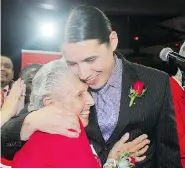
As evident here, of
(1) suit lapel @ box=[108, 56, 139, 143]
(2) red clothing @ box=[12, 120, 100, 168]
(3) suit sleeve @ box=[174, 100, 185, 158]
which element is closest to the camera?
(2) red clothing @ box=[12, 120, 100, 168]

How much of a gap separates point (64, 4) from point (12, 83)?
1.39 feet

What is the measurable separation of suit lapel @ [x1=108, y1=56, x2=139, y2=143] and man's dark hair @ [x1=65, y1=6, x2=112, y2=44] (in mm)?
161

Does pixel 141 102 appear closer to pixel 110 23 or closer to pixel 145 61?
pixel 145 61

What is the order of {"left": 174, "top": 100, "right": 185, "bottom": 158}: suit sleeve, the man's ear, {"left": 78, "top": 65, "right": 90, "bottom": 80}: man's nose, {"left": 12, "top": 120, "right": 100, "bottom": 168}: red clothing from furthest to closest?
1. {"left": 174, "top": 100, "right": 185, "bottom": 158}: suit sleeve
2. {"left": 78, "top": 65, "right": 90, "bottom": 80}: man's nose
3. the man's ear
4. {"left": 12, "top": 120, "right": 100, "bottom": 168}: red clothing

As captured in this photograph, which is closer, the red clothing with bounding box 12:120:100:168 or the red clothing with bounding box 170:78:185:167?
the red clothing with bounding box 12:120:100:168

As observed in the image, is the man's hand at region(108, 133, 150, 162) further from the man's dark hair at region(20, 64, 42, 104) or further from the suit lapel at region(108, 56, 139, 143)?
the man's dark hair at region(20, 64, 42, 104)

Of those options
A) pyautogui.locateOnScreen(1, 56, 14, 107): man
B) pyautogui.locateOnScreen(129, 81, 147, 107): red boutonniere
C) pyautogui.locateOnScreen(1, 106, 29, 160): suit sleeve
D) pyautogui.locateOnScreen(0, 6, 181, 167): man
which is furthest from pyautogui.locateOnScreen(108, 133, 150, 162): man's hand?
pyautogui.locateOnScreen(1, 56, 14, 107): man

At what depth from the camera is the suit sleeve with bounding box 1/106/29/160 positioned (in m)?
1.29

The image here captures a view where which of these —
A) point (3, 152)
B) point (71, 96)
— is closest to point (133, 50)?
point (71, 96)

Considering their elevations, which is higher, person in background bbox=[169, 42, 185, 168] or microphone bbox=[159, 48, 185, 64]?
microphone bbox=[159, 48, 185, 64]

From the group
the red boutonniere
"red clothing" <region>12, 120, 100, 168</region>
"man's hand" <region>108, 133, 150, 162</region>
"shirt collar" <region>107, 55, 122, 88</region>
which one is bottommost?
"man's hand" <region>108, 133, 150, 162</region>

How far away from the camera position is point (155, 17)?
5.10 ft

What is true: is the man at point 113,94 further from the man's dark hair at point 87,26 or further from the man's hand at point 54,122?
the man's hand at point 54,122

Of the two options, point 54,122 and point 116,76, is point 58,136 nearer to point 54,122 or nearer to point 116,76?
point 54,122
